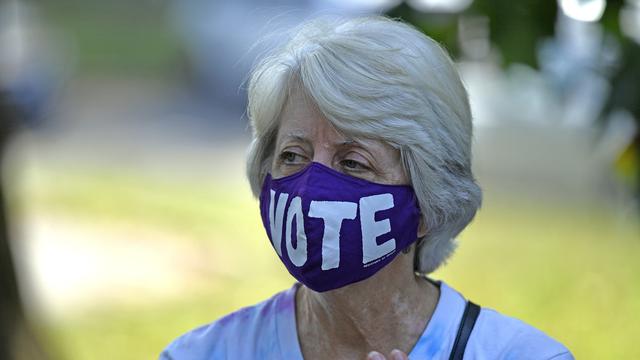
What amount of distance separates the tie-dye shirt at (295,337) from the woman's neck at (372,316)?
4 cm

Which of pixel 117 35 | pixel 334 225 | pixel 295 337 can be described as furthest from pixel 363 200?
pixel 117 35

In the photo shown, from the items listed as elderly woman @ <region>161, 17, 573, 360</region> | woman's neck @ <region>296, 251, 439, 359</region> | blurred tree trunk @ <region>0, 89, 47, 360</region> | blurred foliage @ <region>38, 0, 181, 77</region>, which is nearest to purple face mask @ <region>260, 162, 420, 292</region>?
elderly woman @ <region>161, 17, 573, 360</region>

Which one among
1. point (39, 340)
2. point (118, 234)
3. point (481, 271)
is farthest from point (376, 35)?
point (118, 234)

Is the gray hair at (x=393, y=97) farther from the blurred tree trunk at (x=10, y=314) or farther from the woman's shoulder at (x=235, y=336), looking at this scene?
the blurred tree trunk at (x=10, y=314)

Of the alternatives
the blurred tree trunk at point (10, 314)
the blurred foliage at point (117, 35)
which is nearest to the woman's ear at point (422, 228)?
the blurred tree trunk at point (10, 314)

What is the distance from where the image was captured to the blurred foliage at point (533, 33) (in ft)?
10.5

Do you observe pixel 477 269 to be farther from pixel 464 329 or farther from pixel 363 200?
pixel 363 200

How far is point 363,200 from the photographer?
219 centimetres

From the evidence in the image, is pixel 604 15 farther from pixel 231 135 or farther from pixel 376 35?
pixel 231 135

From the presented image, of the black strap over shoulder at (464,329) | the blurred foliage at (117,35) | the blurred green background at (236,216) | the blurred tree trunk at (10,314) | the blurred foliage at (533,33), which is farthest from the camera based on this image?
the blurred foliage at (117,35)

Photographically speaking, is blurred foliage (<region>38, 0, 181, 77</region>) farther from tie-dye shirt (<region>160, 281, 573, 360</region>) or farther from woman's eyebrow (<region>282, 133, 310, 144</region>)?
woman's eyebrow (<region>282, 133, 310, 144</region>)

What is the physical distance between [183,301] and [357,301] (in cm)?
505

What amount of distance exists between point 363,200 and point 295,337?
42cm

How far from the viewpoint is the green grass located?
6.36 m
